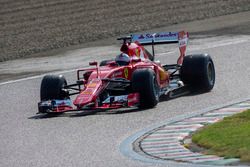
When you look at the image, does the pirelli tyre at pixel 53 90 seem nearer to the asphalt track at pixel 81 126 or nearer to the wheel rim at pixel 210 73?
the asphalt track at pixel 81 126

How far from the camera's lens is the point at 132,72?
1834cm

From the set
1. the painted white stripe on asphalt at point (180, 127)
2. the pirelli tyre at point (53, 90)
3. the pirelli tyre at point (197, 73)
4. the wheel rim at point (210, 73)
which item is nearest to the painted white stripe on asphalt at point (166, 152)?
the painted white stripe on asphalt at point (180, 127)

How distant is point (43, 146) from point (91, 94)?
293 centimetres

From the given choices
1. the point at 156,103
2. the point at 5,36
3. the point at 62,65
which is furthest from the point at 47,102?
the point at 5,36

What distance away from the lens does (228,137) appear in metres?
13.5

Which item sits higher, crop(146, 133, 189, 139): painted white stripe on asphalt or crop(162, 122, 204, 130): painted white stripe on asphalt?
crop(146, 133, 189, 139): painted white stripe on asphalt

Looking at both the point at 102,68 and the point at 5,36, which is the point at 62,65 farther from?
the point at 102,68

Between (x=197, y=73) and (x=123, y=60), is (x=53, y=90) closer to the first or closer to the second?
(x=123, y=60)

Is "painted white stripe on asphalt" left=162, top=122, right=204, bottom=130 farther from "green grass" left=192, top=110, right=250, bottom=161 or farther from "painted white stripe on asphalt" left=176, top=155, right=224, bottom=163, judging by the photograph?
"painted white stripe on asphalt" left=176, top=155, right=224, bottom=163

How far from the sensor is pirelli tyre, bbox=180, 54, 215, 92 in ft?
62.5

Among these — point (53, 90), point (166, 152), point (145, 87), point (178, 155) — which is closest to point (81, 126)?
point (145, 87)

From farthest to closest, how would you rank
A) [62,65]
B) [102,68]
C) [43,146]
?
[62,65] → [102,68] → [43,146]

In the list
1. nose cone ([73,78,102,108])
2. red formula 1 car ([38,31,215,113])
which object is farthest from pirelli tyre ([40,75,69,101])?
nose cone ([73,78,102,108])

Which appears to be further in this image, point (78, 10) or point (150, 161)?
point (78, 10)
